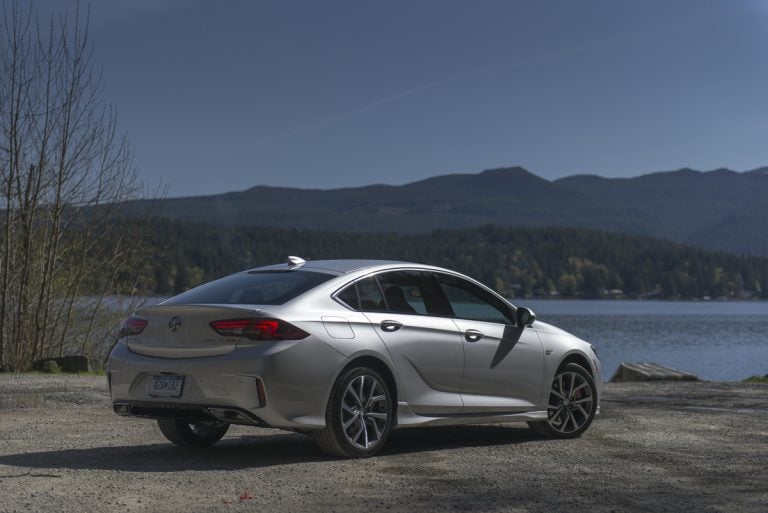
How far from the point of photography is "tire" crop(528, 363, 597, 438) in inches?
409

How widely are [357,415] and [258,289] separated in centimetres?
124

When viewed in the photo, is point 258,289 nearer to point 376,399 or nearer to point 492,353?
point 376,399

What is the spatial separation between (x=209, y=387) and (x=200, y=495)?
4.18 ft

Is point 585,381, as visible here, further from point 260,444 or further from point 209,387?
point 209,387

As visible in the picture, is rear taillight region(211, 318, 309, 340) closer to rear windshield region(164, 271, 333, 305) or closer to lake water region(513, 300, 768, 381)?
rear windshield region(164, 271, 333, 305)

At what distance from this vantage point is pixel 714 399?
52.0 feet

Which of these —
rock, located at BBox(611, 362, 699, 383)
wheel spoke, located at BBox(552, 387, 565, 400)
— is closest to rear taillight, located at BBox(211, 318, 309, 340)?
wheel spoke, located at BBox(552, 387, 565, 400)

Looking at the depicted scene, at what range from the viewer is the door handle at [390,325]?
8.73 metres

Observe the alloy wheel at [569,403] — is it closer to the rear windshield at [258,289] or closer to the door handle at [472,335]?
the door handle at [472,335]

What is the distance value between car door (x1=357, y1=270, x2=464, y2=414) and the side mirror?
881 mm

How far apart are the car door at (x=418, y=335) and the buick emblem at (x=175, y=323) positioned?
4.70ft

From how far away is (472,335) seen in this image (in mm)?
9594

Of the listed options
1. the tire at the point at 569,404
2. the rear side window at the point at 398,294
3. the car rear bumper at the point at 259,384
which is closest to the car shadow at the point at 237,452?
the tire at the point at 569,404

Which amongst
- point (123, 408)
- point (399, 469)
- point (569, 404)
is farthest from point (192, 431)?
point (569, 404)
